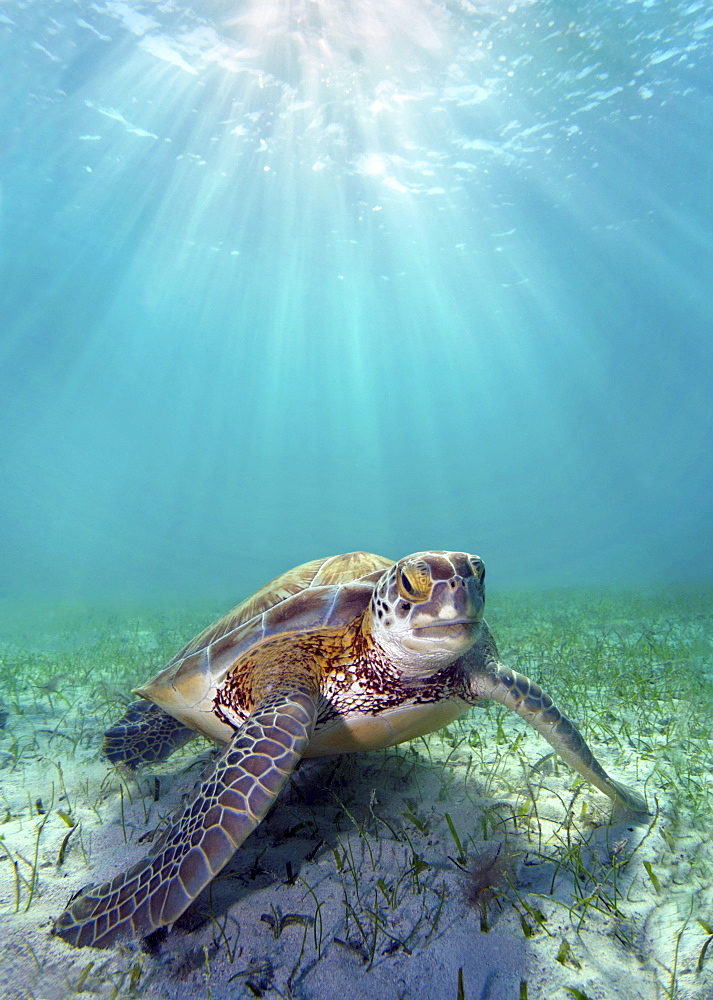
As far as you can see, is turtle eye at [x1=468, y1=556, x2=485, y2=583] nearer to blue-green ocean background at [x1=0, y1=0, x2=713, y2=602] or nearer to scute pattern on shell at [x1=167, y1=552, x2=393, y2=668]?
scute pattern on shell at [x1=167, y1=552, x2=393, y2=668]

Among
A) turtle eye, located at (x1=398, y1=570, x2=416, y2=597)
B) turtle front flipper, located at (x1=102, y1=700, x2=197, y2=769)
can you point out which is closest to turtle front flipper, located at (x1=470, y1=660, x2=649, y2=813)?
turtle eye, located at (x1=398, y1=570, x2=416, y2=597)

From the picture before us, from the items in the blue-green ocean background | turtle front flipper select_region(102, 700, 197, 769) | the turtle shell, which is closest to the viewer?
the turtle shell

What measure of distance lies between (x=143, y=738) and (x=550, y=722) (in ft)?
7.51

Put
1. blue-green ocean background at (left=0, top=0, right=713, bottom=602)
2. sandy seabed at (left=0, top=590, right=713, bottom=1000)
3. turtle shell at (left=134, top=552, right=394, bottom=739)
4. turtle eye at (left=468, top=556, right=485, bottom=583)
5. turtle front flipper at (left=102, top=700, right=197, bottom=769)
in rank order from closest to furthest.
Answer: sandy seabed at (left=0, top=590, right=713, bottom=1000), turtle eye at (left=468, top=556, right=485, bottom=583), turtle shell at (left=134, top=552, right=394, bottom=739), turtle front flipper at (left=102, top=700, right=197, bottom=769), blue-green ocean background at (left=0, top=0, right=713, bottom=602)

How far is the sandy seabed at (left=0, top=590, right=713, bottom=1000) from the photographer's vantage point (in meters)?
1.28

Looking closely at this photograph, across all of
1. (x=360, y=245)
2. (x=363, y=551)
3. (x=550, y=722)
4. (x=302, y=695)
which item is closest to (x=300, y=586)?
(x=302, y=695)

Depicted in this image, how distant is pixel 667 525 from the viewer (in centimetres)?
7312

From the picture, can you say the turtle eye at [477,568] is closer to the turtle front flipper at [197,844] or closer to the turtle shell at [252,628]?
the turtle shell at [252,628]

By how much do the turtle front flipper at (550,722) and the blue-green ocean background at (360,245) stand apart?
19636 mm

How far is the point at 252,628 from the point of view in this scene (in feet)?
8.03

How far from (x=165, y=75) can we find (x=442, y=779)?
1002 inches

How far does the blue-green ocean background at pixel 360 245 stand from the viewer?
17.0m

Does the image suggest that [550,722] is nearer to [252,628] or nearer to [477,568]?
[477,568]

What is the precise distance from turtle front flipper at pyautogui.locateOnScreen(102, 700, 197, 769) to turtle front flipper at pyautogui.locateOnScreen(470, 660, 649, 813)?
1871 millimetres
